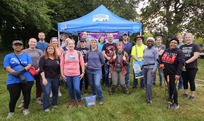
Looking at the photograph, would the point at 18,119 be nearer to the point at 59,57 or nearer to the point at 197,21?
the point at 59,57

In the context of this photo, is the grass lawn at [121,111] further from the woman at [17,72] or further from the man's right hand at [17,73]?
the man's right hand at [17,73]

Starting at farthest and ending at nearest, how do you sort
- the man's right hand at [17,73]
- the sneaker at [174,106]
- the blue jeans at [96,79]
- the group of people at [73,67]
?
the blue jeans at [96,79], the sneaker at [174,106], the group of people at [73,67], the man's right hand at [17,73]

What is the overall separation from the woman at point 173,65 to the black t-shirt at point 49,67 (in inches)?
102

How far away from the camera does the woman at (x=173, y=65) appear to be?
496 cm

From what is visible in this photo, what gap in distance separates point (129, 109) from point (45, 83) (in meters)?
2.13

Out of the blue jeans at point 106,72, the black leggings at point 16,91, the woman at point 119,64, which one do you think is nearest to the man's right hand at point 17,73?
the black leggings at point 16,91

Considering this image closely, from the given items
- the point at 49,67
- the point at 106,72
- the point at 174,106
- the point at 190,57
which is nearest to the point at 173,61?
the point at 190,57

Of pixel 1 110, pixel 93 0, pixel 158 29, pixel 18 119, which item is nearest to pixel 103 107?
pixel 18 119

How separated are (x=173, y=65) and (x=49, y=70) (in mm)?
2913

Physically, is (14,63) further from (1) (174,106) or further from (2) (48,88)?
(1) (174,106)

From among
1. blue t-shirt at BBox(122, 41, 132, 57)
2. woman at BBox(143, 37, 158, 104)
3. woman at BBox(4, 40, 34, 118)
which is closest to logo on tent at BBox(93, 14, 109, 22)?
blue t-shirt at BBox(122, 41, 132, 57)

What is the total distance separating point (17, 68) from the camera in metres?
4.66

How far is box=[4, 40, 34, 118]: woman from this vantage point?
460 centimetres

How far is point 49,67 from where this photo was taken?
495cm
